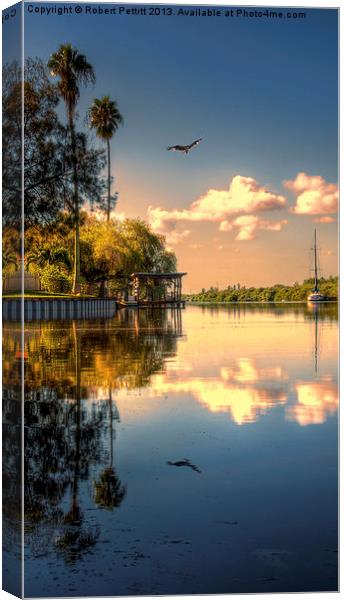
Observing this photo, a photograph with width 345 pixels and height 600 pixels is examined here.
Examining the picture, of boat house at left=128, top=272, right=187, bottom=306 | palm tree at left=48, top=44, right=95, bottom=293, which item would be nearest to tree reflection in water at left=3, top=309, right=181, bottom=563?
boat house at left=128, top=272, right=187, bottom=306

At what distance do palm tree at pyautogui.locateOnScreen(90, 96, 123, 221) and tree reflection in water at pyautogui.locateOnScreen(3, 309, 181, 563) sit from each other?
2.18 m

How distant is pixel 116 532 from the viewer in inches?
216

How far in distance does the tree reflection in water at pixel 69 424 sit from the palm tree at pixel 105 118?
2.18 metres

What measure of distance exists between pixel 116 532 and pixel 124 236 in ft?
17.2

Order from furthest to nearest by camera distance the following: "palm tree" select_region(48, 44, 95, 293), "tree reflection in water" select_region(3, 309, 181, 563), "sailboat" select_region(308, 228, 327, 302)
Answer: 1. "sailboat" select_region(308, 228, 327, 302)
2. "palm tree" select_region(48, 44, 95, 293)
3. "tree reflection in water" select_region(3, 309, 181, 563)

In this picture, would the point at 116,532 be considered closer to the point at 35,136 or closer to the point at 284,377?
the point at 35,136

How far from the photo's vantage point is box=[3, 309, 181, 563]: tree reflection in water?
18.4ft

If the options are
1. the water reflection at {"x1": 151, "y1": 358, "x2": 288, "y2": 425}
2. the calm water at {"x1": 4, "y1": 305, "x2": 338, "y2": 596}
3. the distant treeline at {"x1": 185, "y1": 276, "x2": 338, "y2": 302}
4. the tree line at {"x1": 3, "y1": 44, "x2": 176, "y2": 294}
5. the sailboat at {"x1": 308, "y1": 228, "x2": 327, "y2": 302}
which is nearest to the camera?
the calm water at {"x1": 4, "y1": 305, "x2": 338, "y2": 596}

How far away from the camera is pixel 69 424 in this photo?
26.5ft

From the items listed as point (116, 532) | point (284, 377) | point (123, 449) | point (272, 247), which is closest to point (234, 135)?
point (272, 247)

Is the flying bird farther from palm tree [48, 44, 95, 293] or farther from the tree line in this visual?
palm tree [48, 44, 95, 293]

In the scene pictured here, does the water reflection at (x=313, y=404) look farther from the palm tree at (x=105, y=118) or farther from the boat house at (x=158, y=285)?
the palm tree at (x=105, y=118)

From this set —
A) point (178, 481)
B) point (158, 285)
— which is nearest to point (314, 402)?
point (158, 285)

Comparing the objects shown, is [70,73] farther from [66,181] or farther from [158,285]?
[158,285]
